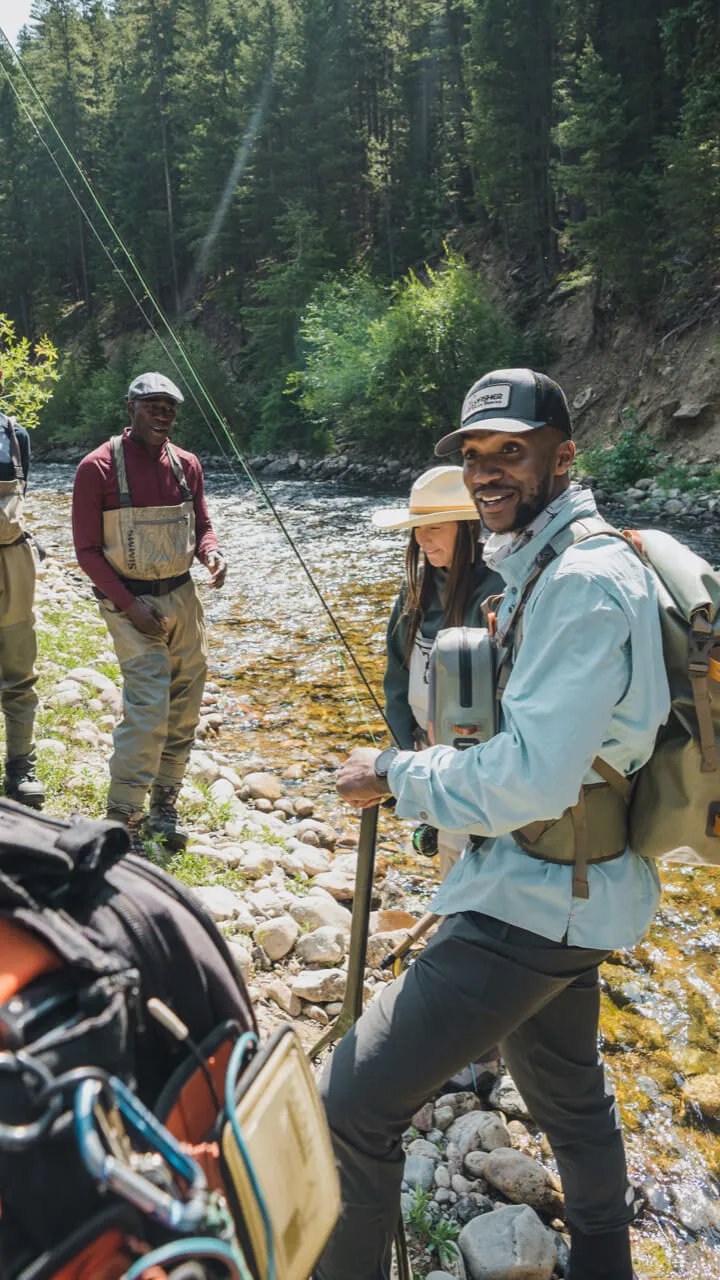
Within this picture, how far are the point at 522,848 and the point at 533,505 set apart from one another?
0.76 m

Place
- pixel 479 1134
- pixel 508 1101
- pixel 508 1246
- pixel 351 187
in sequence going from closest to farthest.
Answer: pixel 508 1246
pixel 479 1134
pixel 508 1101
pixel 351 187

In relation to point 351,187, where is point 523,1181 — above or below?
below

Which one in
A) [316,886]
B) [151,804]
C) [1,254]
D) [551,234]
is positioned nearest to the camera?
[316,886]

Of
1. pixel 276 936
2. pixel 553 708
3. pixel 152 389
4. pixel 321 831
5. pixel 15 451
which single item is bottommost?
pixel 321 831

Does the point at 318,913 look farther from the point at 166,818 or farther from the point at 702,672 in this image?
the point at 702,672

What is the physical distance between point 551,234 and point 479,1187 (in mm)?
31945

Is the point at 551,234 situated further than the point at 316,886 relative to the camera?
Yes

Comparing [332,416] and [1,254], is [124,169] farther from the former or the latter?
[332,416]

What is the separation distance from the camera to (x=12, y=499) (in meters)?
4.77

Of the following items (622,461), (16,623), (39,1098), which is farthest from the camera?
(622,461)

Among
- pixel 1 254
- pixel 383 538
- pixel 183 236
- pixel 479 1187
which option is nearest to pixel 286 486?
pixel 383 538

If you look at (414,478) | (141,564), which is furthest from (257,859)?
(414,478)

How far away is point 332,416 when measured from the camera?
26.2 metres

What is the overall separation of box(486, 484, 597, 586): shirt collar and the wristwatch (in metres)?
0.49
